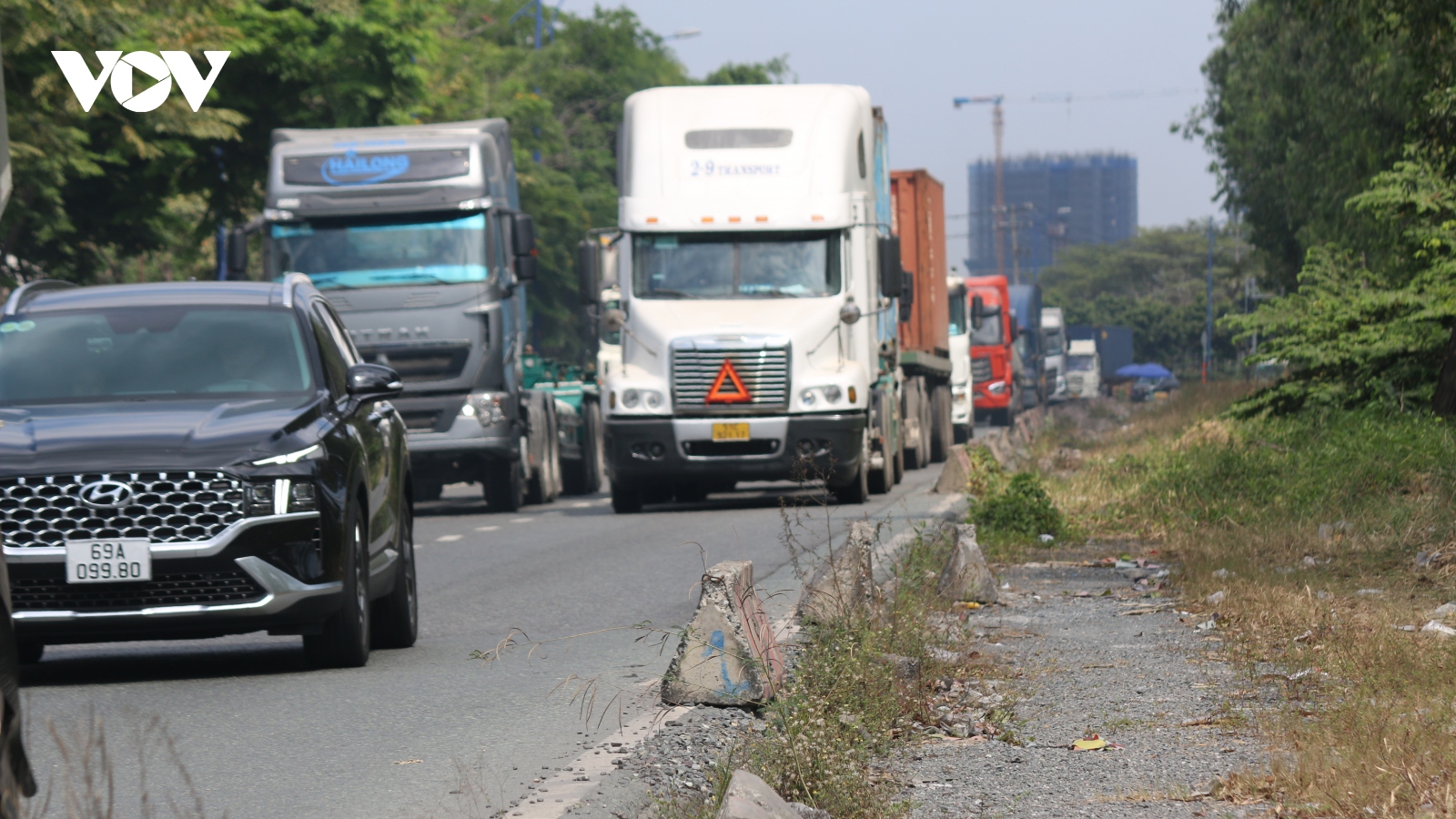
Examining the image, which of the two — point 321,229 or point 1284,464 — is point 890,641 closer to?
point 1284,464

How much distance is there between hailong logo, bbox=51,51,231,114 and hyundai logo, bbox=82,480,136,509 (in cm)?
1254

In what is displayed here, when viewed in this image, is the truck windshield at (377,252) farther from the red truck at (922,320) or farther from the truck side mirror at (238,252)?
the red truck at (922,320)

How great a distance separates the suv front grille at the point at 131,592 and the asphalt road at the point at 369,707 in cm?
37

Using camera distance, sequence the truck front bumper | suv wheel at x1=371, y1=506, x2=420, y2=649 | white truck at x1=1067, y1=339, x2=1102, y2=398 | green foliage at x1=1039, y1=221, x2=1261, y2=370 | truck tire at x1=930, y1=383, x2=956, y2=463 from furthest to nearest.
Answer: green foliage at x1=1039, y1=221, x2=1261, y2=370
white truck at x1=1067, y1=339, x2=1102, y2=398
truck tire at x1=930, y1=383, x2=956, y2=463
the truck front bumper
suv wheel at x1=371, y1=506, x2=420, y2=649

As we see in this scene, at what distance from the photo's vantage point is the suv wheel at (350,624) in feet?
28.3

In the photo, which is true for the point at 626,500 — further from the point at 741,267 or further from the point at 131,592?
the point at 131,592

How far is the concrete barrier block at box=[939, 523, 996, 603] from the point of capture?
10930 millimetres

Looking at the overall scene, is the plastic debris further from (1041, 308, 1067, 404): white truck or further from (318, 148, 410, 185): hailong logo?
(1041, 308, 1067, 404): white truck

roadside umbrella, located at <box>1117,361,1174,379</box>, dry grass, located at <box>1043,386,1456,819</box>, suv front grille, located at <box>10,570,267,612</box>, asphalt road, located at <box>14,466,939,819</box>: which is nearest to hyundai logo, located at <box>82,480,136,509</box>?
suv front grille, located at <box>10,570,267,612</box>

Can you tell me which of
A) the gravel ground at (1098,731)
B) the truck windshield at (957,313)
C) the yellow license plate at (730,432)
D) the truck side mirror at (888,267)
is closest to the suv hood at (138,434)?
the gravel ground at (1098,731)

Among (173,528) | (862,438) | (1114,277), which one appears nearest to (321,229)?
(862,438)

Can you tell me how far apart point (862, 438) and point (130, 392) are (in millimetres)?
11786

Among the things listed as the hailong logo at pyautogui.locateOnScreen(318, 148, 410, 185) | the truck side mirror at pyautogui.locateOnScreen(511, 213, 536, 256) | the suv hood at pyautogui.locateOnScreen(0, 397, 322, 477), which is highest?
the hailong logo at pyautogui.locateOnScreen(318, 148, 410, 185)

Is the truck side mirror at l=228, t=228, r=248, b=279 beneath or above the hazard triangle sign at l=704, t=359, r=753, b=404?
above
